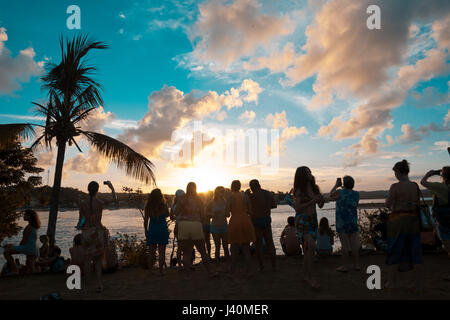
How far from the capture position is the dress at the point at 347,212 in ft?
19.1

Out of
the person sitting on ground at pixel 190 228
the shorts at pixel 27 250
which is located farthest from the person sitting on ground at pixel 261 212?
the shorts at pixel 27 250

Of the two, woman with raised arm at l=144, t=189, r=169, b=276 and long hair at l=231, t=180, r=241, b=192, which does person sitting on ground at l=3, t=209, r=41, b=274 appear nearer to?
woman with raised arm at l=144, t=189, r=169, b=276

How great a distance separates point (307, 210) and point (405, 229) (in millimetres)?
1549

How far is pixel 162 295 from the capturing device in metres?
4.72

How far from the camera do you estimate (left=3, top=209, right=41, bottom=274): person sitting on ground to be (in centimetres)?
701

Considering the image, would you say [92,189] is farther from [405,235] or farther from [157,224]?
[405,235]

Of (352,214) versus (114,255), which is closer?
(352,214)

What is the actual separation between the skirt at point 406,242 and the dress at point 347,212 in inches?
51.0

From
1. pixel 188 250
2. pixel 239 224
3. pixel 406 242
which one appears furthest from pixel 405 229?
pixel 188 250

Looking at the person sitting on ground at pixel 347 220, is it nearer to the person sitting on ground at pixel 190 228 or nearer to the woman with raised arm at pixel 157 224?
the person sitting on ground at pixel 190 228

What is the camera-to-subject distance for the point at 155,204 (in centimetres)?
630
